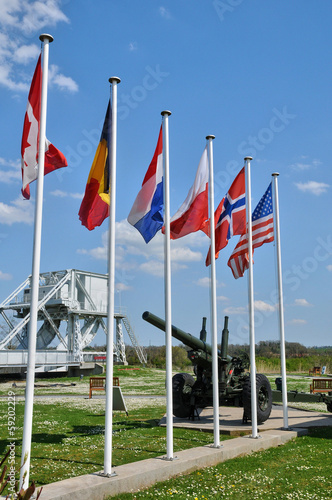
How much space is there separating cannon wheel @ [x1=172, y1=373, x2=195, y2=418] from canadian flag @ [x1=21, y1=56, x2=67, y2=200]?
9.92 m

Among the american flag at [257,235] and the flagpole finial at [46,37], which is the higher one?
the flagpole finial at [46,37]

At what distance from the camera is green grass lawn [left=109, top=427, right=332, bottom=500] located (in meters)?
8.45

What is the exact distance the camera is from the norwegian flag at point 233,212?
13672mm

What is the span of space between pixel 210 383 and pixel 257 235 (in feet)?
17.8

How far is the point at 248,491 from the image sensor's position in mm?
8750

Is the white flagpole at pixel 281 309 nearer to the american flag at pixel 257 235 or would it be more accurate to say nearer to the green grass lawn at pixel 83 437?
the american flag at pixel 257 235

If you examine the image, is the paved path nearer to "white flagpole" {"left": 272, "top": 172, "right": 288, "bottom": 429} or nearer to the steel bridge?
"white flagpole" {"left": 272, "top": 172, "right": 288, "bottom": 429}

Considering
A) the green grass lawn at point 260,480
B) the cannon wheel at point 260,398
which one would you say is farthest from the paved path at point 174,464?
the cannon wheel at point 260,398

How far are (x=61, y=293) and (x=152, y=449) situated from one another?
42.2 metres

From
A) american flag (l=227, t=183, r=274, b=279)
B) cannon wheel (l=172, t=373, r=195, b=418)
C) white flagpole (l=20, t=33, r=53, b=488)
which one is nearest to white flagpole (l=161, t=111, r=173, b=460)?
white flagpole (l=20, t=33, r=53, b=488)

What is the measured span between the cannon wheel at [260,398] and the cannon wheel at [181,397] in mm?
2130

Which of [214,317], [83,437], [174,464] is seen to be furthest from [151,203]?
[83,437]

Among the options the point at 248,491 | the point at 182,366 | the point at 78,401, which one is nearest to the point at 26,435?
the point at 248,491

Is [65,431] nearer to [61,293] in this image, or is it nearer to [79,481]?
[79,481]
